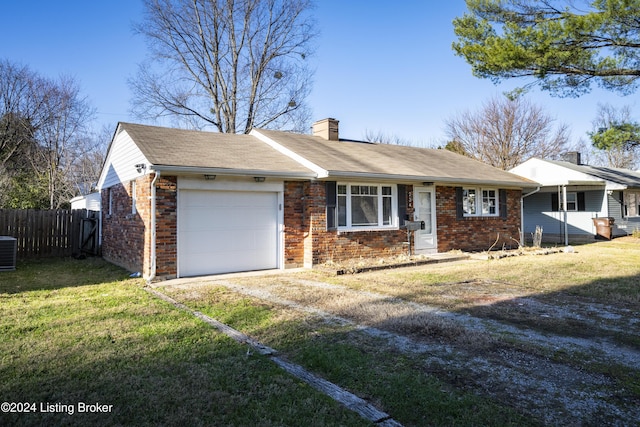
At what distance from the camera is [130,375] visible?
12.2 feet

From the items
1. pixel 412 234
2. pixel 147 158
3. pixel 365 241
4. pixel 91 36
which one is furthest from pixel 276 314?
pixel 91 36

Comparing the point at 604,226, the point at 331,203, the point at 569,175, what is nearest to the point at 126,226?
the point at 331,203

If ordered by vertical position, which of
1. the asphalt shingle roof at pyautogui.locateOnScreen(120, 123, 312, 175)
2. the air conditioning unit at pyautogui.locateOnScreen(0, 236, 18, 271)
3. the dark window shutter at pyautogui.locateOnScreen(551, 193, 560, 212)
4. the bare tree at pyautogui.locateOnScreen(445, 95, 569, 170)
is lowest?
the air conditioning unit at pyautogui.locateOnScreen(0, 236, 18, 271)

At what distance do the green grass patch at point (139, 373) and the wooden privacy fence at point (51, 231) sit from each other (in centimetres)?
736

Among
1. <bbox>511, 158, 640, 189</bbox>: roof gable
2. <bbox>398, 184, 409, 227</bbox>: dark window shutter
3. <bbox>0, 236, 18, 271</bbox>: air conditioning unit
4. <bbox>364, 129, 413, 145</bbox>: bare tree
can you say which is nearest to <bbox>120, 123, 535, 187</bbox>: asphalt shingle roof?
<bbox>398, 184, 409, 227</bbox>: dark window shutter

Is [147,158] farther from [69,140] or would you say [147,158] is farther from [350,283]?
[69,140]

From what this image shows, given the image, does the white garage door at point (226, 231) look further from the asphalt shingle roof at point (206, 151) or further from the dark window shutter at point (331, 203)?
the dark window shutter at point (331, 203)

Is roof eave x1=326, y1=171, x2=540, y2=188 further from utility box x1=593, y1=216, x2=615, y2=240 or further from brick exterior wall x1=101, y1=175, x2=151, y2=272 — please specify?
utility box x1=593, y1=216, x2=615, y2=240

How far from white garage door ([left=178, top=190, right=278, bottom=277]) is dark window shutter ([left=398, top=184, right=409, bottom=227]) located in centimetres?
371

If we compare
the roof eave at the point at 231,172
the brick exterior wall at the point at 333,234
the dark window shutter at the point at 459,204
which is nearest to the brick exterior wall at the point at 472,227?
the brick exterior wall at the point at 333,234

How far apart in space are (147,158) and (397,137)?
1318 inches

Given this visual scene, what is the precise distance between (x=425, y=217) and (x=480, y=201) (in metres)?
2.75

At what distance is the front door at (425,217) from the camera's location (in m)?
12.4

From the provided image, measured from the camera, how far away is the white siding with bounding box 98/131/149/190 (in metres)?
9.91
